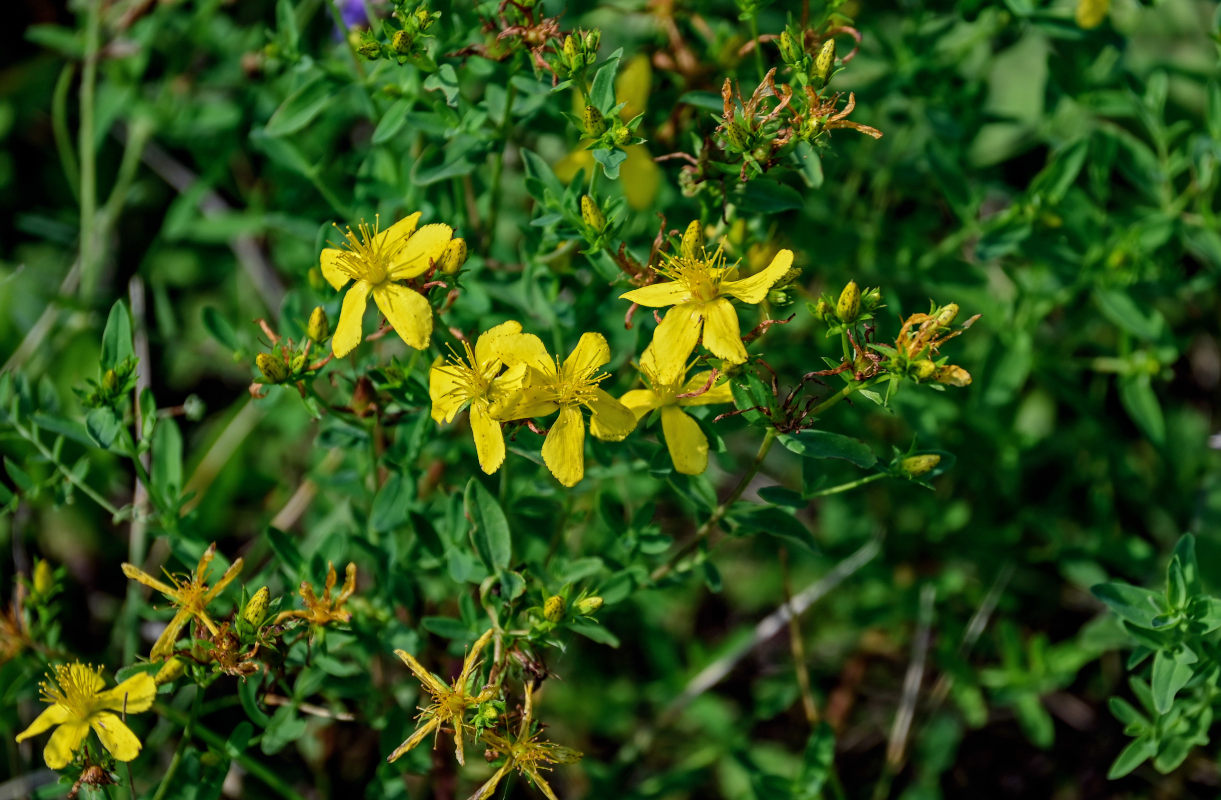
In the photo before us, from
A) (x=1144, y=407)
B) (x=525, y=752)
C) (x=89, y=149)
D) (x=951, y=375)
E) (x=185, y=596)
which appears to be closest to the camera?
(x=951, y=375)

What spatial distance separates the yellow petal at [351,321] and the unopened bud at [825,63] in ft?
3.26

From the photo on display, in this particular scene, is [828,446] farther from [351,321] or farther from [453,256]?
[351,321]

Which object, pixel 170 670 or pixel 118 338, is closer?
pixel 170 670

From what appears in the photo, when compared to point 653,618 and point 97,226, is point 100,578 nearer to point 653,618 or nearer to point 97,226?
point 97,226

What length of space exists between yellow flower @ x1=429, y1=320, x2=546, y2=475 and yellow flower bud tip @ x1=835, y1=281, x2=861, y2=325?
574 mm

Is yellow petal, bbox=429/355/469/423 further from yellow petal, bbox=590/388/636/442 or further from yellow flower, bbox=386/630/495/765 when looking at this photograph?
yellow flower, bbox=386/630/495/765

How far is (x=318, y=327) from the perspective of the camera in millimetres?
2088

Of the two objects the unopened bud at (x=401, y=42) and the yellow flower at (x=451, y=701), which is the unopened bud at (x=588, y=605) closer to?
the yellow flower at (x=451, y=701)

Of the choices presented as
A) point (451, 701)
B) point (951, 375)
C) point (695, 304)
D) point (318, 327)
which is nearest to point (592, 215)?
point (695, 304)

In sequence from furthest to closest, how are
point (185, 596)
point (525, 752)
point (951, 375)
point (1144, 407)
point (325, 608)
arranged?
point (1144, 407) < point (325, 608) < point (185, 596) < point (525, 752) < point (951, 375)

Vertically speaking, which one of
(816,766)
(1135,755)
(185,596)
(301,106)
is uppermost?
(301,106)

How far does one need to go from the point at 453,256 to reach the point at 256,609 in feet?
2.57

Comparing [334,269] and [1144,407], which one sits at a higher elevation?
[334,269]

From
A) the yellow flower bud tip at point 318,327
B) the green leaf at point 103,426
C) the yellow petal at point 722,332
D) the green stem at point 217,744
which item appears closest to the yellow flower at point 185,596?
the green stem at point 217,744
